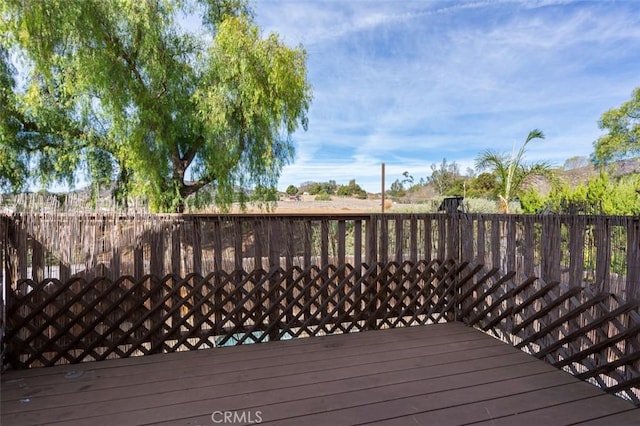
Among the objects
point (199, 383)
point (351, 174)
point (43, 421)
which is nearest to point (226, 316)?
point (199, 383)

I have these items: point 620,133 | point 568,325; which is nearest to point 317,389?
point 568,325

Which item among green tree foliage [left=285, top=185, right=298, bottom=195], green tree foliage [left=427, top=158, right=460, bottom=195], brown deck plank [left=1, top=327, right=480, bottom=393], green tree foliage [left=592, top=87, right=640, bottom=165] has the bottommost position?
brown deck plank [left=1, top=327, right=480, bottom=393]

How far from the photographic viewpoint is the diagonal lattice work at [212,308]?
2.29 m

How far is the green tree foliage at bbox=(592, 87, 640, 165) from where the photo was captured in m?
16.0

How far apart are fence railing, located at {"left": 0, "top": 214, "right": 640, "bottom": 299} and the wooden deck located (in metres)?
0.62

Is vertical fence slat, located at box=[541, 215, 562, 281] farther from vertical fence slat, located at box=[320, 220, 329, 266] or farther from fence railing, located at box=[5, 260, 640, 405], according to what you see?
vertical fence slat, located at box=[320, 220, 329, 266]

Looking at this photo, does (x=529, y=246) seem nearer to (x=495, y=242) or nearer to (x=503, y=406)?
(x=495, y=242)

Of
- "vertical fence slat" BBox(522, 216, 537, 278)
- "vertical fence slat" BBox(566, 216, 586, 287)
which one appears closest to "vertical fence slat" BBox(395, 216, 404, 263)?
"vertical fence slat" BBox(522, 216, 537, 278)

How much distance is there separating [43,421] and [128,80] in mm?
6765

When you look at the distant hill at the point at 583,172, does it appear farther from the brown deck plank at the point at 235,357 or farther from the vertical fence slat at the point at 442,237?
the brown deck plank at the point at 235,357

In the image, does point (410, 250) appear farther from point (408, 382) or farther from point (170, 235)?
point (170, 235)

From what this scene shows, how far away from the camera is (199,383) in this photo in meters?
2.03

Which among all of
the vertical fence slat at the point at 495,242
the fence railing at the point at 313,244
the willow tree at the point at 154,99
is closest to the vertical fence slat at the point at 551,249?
the fence railing at the point at 313,244

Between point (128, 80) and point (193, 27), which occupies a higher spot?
point (193, 27)
